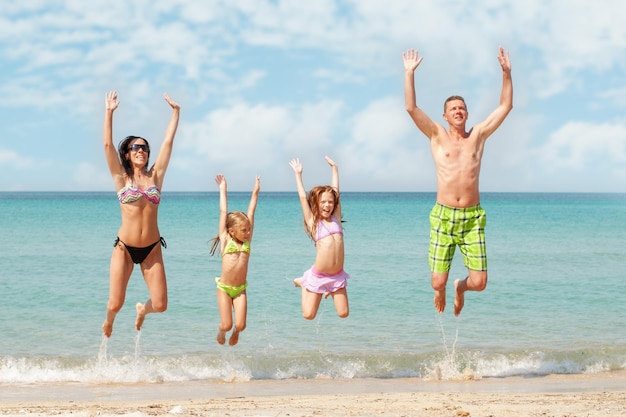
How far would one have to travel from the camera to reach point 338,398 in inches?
397

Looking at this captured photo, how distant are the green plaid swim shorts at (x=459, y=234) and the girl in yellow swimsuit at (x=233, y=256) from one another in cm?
204

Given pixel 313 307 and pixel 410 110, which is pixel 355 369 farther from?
pixel 410 110

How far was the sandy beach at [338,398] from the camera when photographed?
29.7 feet

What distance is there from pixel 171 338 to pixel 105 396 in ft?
11.4

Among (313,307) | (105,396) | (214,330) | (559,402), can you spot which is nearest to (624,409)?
(559,402)

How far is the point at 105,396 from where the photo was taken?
424 inches

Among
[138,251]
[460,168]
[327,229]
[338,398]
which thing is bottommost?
[338,398]

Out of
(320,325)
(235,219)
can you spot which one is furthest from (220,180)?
(320,325)

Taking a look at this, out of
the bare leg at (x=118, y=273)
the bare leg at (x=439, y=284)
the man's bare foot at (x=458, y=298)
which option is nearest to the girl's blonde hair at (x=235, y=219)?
the bare leg at (x=118, y=273)

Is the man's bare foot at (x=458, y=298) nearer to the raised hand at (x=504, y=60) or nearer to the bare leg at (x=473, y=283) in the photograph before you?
the bare leg at (x=473, y=283)

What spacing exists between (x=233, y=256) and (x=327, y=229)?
1121 millimetres

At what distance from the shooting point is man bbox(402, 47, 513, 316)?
9008 mm

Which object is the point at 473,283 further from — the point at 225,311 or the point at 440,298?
the point at 225,311

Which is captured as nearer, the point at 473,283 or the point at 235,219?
the point at 473,283
